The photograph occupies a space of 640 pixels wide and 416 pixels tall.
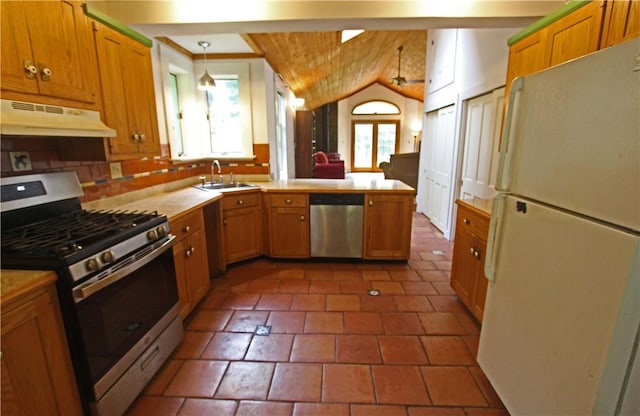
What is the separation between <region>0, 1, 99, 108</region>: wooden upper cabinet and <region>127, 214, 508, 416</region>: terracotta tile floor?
1622mm

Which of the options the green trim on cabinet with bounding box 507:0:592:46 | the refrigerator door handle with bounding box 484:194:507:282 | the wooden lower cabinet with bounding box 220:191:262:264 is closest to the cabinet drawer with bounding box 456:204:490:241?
the refrigerator door handle with bounding box 484:194:507:282

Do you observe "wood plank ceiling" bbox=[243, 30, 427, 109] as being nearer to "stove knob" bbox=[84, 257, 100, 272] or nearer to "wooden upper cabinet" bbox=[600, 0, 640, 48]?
"stove knob" bbox=[84, 257, 100, 272]

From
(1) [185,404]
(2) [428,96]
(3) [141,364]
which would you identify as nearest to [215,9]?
(3) [141,364]

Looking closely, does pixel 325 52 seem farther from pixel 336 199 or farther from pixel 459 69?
pixel 336 199

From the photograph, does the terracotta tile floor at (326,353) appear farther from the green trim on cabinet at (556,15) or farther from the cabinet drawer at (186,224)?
the green trim on cabinet at (556,15)

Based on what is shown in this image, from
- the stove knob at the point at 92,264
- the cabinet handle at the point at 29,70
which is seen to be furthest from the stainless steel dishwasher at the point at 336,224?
the cabinet handle at the point at 29,70

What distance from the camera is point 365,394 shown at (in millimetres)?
1607

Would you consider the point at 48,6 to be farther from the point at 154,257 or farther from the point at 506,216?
the point at 506,216

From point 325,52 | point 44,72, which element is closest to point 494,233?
point 44,72

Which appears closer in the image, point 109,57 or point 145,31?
point 109,57

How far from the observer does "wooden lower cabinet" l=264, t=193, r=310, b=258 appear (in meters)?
3.18

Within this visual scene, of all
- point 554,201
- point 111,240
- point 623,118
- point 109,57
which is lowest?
point 111,240

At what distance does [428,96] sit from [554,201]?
4568mm

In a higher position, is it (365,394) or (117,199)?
(117,199)
